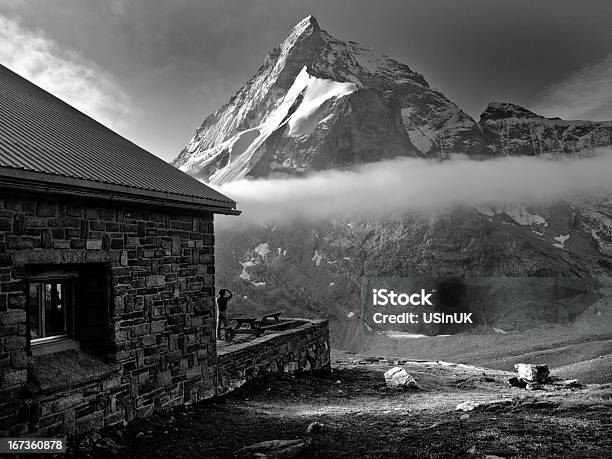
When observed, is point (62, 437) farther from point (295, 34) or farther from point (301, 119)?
point (295, 34)

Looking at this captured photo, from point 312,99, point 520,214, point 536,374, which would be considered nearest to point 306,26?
point 312,99

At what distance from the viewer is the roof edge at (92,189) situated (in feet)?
17.5

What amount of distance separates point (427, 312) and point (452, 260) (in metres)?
13.6

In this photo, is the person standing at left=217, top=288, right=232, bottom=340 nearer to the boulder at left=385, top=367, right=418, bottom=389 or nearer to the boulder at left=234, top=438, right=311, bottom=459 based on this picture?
the boulder at left=385, top=367, right=418, bottom=389

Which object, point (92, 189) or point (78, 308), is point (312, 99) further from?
point (92, 189)

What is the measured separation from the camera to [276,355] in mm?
11625

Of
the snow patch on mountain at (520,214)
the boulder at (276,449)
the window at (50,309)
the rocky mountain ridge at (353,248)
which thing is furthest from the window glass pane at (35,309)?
the snow patch on mountain at (520,214)

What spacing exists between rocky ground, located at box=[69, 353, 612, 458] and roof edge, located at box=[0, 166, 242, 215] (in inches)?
125

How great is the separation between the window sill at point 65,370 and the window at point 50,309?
0.30 metres

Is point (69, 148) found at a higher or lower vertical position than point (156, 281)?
higher

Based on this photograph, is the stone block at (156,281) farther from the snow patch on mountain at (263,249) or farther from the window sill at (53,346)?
the snow patch on mountain at (263,249)

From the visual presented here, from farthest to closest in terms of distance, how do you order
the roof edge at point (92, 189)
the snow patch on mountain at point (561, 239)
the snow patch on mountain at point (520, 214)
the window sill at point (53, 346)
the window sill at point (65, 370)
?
the snow patch on mountain at point (520, 214), the snow patch on mountain at point (561, 239), the window sill at point (53, 346), the window sill at point (65, 370), the roof edge at point (92, 189)

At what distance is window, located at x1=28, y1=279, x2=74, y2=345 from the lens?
6352 mm

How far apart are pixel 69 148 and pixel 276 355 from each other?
6708mm
